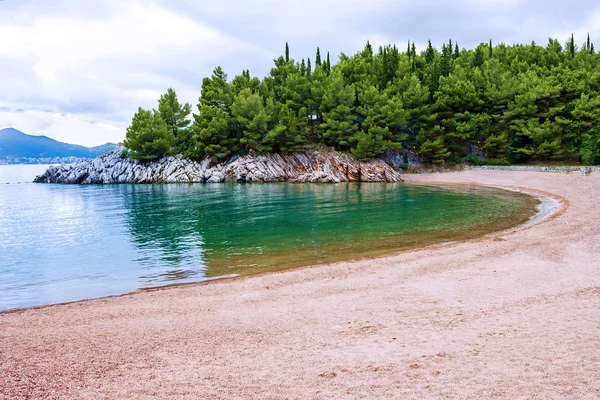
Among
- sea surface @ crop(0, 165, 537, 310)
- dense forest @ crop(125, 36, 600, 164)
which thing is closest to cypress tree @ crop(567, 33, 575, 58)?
dense forest @ crop(125, 36, 600, 164)

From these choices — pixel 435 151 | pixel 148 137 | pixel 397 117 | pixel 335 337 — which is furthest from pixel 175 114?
pixel 335 337

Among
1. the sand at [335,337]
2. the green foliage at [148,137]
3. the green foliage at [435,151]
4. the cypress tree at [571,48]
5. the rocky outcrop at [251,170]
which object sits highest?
the cypress tree at [571,48]

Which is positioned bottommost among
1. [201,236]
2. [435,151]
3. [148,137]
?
[201,236]

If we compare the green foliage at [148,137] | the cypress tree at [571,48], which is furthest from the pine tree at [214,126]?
the cypress tree at [571,48]

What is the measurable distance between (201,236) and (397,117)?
54974mm

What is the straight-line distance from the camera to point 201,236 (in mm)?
21656

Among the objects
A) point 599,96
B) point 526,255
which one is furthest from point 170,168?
point 599,96

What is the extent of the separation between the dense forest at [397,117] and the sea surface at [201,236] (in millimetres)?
34798

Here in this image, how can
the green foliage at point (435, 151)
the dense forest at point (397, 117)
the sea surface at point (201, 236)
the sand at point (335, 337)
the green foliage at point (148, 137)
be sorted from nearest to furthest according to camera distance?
the sand at point (335, 337) < the sea surface at point (201, 236) < the dense forest at point (397, 117) < the green foliage at point (435, 151) < the green foliage at point (148, 137)

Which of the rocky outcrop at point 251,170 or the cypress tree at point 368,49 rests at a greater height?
the cypress tree at point 368,49

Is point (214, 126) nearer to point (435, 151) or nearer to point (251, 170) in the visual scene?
point (251, 170)

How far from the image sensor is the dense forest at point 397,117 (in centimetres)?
6556

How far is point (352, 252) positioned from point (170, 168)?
62887 mm

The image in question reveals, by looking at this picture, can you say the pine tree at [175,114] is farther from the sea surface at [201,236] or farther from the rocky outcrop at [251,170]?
the sea surface at [201,236]
